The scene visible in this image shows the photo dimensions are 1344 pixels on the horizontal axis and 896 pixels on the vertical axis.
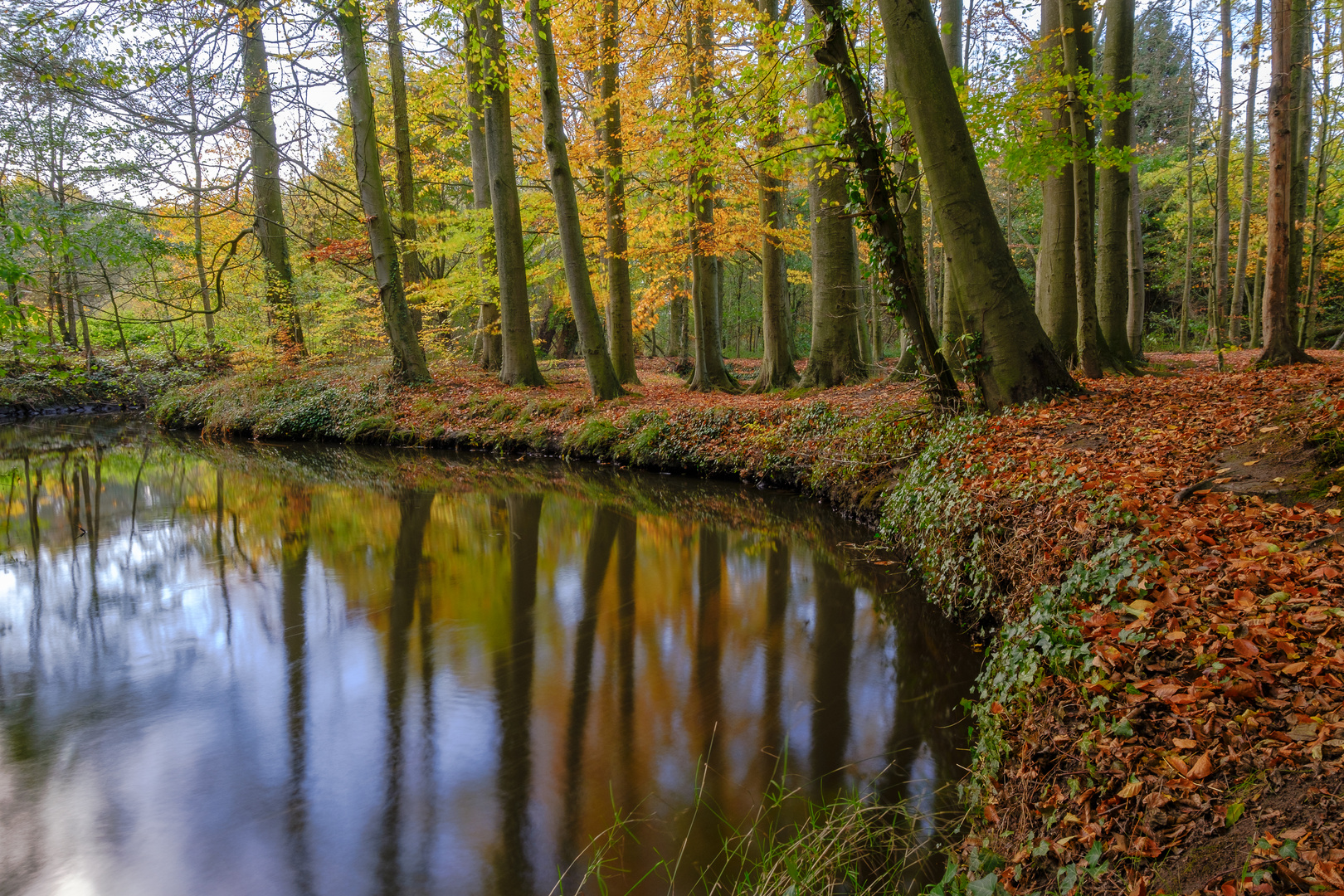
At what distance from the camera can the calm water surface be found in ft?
10.2

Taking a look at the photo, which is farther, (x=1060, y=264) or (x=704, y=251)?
(x=704, y=251)

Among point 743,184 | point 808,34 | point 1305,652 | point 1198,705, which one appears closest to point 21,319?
point 1198,705

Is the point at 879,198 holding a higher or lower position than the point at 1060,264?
higher

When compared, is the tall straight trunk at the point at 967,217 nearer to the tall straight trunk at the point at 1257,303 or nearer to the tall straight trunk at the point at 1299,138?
the tall straight trunk at the point at 1299,138

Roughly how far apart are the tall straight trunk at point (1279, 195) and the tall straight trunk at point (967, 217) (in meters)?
3.49

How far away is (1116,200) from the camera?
10.5 metres

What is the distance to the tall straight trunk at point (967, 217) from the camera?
671 centimetres

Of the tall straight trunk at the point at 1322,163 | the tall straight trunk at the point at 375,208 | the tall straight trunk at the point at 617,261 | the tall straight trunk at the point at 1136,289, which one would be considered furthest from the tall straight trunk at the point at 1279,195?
the tall straight trunk at the point at 375,208

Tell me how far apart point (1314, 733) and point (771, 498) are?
775 cm

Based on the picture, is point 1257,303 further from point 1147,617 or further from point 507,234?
point 1147,617

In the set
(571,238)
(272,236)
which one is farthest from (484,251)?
(272,236)

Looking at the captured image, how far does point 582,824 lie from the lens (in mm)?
3182

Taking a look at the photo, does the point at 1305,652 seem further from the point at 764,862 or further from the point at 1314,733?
the point at 764,862

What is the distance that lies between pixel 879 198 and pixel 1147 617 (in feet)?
18.3
